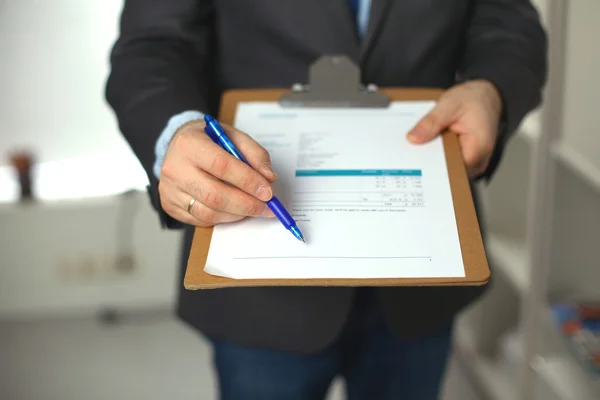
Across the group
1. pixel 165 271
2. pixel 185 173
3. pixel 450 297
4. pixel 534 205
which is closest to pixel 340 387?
pixel 165 271

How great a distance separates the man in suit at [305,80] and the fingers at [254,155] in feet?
0.15

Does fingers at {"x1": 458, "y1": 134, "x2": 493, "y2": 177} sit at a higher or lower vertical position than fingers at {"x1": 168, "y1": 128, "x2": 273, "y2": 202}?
lower

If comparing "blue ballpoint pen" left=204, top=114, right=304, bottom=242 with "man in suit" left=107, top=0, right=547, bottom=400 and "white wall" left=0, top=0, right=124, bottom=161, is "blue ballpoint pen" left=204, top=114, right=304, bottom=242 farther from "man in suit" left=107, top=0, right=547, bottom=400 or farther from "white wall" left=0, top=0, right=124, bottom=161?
"white wall" left=0, top=0, right=124, bottom=161

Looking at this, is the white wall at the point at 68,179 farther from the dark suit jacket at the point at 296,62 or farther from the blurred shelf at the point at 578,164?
the blurred shelf at the point at 578,164

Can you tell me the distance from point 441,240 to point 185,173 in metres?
0.27

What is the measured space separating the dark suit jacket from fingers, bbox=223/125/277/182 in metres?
0.13

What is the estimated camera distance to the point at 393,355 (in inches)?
39.2

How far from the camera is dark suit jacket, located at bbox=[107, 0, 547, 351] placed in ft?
2.59

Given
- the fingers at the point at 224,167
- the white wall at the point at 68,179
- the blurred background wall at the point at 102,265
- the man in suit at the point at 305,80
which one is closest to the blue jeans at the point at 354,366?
the man in suit at the point at 305,80

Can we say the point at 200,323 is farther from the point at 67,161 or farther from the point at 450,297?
the point at 67,161

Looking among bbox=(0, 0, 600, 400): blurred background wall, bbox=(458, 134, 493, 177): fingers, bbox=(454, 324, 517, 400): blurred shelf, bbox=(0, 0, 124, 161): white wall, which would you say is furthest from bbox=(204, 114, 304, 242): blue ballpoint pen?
bbox=(0, 0, 124, 161): white wall

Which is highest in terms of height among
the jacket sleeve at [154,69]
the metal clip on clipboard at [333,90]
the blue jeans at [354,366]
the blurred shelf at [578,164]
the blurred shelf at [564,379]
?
the jacket sleeve at [154,69]

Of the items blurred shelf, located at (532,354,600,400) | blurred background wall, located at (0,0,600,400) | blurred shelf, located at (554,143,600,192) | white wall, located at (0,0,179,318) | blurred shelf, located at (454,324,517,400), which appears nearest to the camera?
blurred shelf, located at (554,143,600,192)

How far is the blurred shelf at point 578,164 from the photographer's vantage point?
1.16 m
